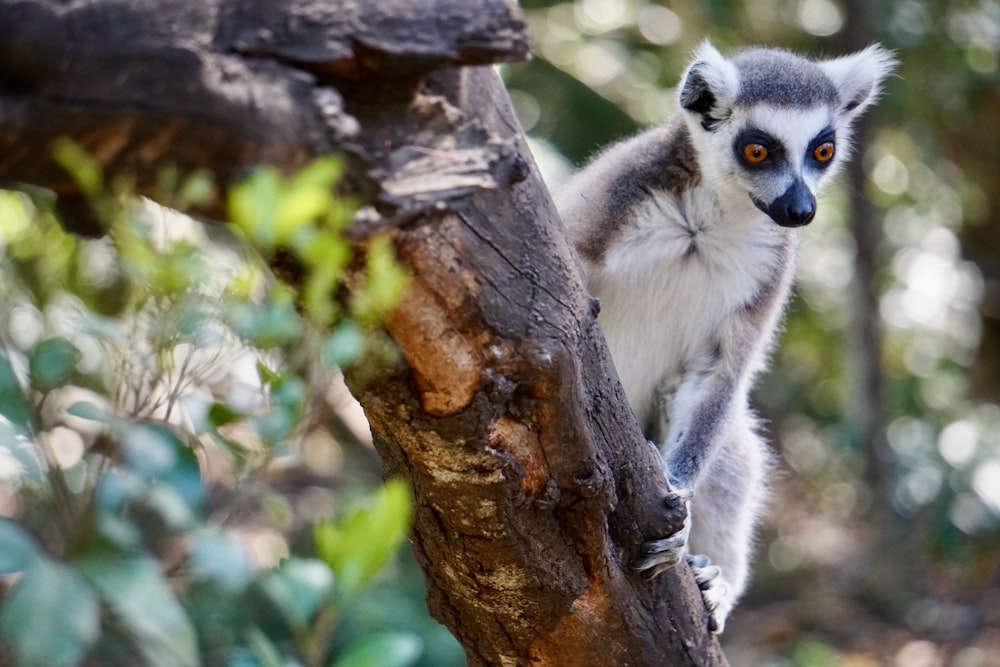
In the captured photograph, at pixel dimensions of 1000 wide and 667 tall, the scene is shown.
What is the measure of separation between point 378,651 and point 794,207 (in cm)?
244

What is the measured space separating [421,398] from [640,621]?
1.01 m

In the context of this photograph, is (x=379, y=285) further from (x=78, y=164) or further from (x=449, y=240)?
(x=449, y=240)

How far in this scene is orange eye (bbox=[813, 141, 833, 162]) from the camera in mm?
3637

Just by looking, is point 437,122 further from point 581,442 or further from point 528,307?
point 581,442

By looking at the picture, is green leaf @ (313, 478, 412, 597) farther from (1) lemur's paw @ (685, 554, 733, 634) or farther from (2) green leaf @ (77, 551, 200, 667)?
(1) lemur's paw @ (685, 554, 733, 634)

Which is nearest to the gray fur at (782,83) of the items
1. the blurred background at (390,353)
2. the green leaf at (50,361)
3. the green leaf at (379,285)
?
the blurred background at (390,353)

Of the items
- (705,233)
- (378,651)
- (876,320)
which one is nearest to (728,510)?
(705,233)

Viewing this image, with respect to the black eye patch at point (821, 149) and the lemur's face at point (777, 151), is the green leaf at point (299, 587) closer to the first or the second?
the lemur's face at point (777, 151)

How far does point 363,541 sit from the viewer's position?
3.96 feet

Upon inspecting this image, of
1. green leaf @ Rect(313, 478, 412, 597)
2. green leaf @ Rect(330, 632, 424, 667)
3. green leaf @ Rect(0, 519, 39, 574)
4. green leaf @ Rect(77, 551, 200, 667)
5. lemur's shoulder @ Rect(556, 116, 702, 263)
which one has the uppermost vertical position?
green leaf @ Rect(0, 519, 39, 574)

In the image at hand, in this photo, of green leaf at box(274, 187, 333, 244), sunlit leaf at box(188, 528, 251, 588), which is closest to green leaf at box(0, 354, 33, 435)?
sunlit leaf at box(188, 528, 251, 588)

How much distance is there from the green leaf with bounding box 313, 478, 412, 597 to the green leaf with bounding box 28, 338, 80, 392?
34 centimetres

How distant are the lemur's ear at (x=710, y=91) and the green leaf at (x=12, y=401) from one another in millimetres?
2915

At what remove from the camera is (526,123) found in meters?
7.04
